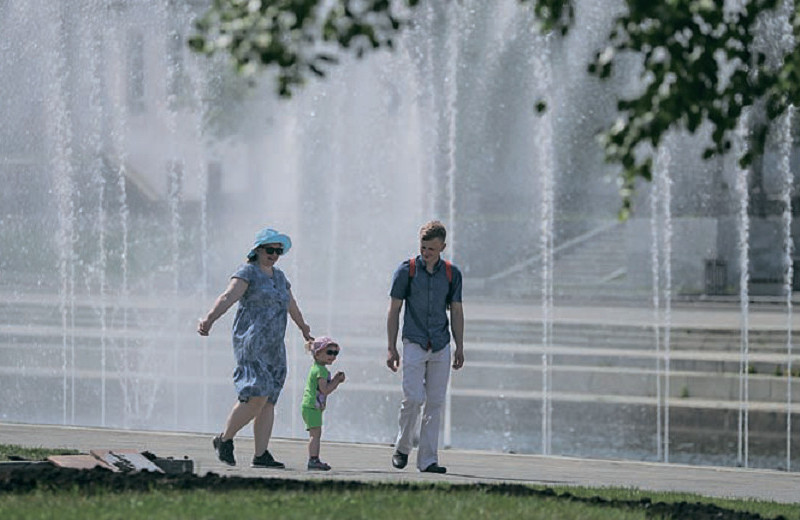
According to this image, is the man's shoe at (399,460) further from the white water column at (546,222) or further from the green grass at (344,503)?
the white water column at (546,222)

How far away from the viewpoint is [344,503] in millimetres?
7809

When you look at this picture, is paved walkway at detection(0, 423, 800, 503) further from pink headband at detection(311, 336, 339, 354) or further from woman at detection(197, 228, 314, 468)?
pink headband at detection(311, 336, 339, 354)

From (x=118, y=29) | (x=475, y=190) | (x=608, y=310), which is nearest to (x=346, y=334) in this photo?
(x=118, y=29)

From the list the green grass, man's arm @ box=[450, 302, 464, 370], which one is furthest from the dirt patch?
man's arm @ box=[450, 302, 464, 370]

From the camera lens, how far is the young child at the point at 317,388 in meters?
10.6

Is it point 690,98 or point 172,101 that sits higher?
point 172,101

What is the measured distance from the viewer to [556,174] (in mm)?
39125

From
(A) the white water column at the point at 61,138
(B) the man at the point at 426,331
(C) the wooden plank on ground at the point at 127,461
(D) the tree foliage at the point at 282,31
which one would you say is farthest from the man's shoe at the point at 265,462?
(A) the white water column at the point at 61,138

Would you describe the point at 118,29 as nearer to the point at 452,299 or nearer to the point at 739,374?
the point at 739,374

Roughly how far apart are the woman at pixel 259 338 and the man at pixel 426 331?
575 millimetres

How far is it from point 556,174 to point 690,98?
3271 centimetres

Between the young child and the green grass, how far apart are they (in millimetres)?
1529

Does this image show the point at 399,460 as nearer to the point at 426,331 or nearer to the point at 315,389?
the point at 315,389

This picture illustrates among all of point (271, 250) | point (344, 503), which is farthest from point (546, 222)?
point (344, 503)
